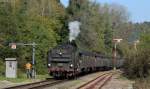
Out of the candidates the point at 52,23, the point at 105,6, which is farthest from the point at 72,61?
the point at 105,6

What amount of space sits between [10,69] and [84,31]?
168 feet

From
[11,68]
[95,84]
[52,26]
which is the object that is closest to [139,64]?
[95,84]

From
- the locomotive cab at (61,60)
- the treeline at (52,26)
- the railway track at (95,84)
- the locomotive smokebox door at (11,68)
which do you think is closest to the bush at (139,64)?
the railway track at (95,84)

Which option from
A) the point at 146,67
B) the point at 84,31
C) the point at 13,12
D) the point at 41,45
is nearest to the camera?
the point at 146,67

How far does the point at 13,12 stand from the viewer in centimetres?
4788

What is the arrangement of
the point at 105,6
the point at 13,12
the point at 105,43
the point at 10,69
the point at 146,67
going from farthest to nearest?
the point at 105,6
the point at 105,43
the point at 13,12
the point at 146,67
the point at 10,69

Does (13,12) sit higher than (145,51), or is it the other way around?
(13,12)

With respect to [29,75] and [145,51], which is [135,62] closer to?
[145,51]

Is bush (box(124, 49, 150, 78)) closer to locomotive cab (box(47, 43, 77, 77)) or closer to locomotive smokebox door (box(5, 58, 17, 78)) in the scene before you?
locomotive cab (box(47, 43, 77, 77))

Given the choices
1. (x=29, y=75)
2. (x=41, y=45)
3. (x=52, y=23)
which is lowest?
(x=29, y=75)

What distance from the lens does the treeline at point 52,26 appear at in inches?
1854

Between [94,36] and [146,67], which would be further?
[94,36]

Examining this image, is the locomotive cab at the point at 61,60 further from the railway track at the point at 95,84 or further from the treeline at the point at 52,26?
the treeline at the point at 52,26

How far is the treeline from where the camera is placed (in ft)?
155
